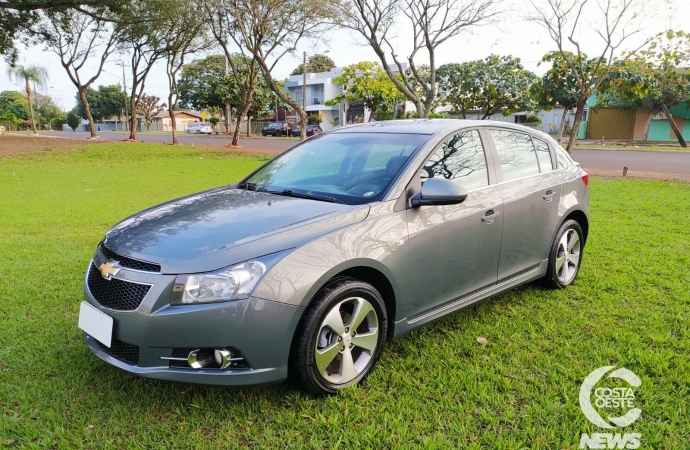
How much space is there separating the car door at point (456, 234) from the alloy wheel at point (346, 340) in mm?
288

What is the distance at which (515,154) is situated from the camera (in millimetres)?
3990

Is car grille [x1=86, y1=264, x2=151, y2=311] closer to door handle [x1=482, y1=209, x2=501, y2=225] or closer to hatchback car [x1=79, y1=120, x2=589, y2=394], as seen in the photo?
hatchback car [x1=79, y1=120, x2=589, y2=394]

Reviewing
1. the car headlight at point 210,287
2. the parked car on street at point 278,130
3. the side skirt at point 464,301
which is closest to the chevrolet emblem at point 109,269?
the car headlight at point 210,287

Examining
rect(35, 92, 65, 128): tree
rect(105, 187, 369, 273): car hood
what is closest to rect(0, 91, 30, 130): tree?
rect(35, 92, 65, 128): tree

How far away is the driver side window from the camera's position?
10.9 feet

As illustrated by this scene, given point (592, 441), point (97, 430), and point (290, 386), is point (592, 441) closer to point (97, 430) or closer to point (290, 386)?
point (290, 386)

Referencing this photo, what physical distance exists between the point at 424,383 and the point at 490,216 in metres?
1.25

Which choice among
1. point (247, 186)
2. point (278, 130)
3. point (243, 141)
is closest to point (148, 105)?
point (278, 130)

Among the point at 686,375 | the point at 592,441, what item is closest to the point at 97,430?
the point at 592,441

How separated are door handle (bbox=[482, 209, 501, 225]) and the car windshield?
66cm

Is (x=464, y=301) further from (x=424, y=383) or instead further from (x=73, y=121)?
(x=73, y=121)

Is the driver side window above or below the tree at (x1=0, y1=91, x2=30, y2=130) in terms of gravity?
below

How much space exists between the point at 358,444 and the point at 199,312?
3.19ft

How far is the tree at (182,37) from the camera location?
2109 centimetres
